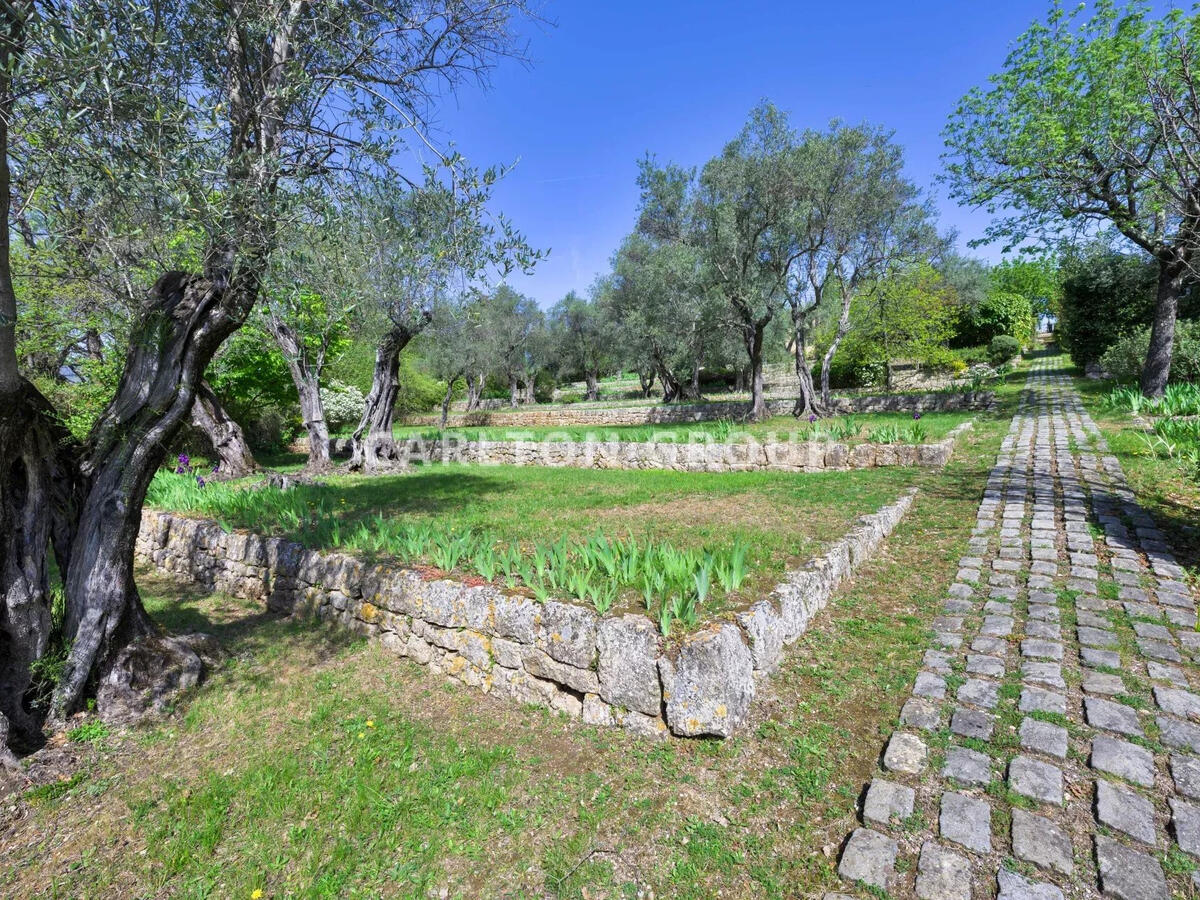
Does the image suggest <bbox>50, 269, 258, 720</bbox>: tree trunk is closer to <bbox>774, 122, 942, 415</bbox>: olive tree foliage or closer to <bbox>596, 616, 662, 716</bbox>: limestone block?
<bbox>596, 616, 662, 716</bbox>: limestone block

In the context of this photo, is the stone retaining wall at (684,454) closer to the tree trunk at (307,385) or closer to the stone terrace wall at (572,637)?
the tree trunk at (307,385)

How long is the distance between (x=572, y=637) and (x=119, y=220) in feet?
18.6

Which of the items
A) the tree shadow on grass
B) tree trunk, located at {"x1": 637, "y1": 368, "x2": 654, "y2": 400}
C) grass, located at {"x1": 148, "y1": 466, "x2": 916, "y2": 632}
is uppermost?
tree trunk, located at {"x1": 637, "y1": 368, "x2": 654, "y2": 400}

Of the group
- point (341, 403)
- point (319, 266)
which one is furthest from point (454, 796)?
point (341, 403)

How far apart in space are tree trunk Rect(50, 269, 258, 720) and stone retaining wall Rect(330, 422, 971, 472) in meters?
8.87

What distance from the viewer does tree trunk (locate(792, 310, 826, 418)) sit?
17422 mm

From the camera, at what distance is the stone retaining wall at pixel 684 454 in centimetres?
980

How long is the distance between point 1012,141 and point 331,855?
20.5m

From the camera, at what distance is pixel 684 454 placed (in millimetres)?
11453

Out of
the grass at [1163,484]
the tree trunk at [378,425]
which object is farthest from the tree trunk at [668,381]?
the grass at [1163,484]

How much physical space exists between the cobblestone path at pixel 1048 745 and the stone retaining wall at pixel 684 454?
4.62 m

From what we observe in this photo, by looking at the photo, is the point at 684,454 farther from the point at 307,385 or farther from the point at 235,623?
the point at 307,385

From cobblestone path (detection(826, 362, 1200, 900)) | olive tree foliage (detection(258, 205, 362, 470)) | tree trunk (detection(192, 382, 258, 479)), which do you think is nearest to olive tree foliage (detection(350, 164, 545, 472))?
olive tree foliage (detection(258, 205, 362, 470))

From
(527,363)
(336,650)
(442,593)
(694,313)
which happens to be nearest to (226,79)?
(442,593)
